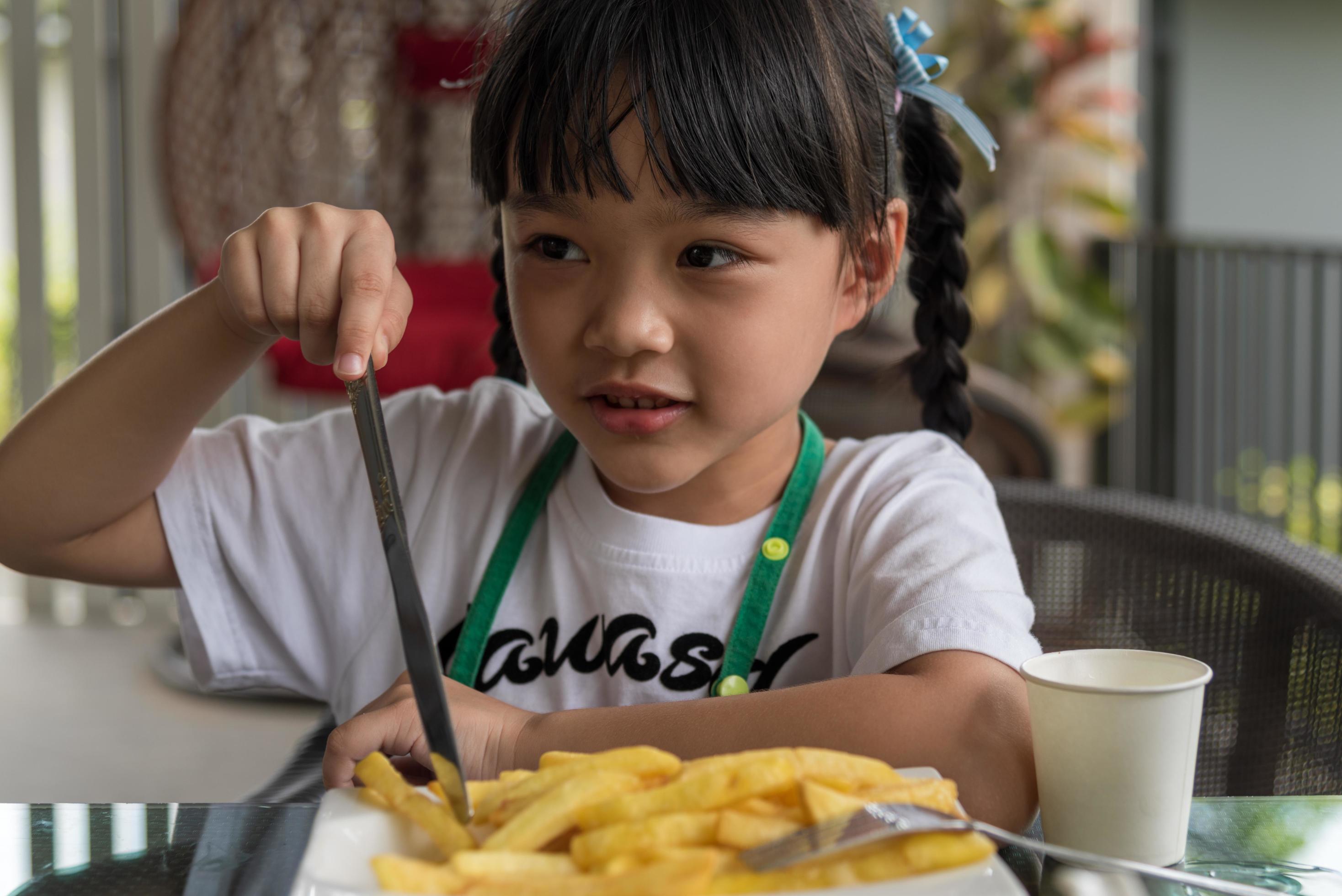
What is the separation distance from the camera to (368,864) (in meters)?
0.51

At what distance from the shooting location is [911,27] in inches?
45.9

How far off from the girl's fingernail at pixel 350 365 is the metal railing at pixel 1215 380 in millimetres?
3520

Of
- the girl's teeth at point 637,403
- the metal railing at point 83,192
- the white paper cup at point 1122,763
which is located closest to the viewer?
the white paper cup at point 1122,763

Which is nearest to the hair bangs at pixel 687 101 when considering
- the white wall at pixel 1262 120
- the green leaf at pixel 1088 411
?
the green leaf at pixel 1088 411

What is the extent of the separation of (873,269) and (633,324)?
300mm

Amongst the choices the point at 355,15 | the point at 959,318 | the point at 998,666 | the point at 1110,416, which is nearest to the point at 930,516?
the point at 998,666

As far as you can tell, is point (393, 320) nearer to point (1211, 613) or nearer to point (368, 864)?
point (368, 864)

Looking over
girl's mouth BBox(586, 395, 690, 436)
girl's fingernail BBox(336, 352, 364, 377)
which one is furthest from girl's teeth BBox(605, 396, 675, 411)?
girl's fingernail BBox(336, 352, 364, 377)

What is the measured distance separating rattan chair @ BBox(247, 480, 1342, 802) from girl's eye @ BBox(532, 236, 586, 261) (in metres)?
0.45

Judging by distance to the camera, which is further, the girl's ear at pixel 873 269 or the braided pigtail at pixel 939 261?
the braided pigtail at pixel 939 261

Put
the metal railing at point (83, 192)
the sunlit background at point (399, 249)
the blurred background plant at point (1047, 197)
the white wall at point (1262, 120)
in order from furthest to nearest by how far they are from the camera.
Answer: the white wall at point (1262, 120) < the blurred background plant at point (1047, 197) < the metal railing at point (83, 192) < the sunlit background at point (399, 249)

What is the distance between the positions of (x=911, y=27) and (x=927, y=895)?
2.96 ft

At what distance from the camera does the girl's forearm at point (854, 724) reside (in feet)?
2.34

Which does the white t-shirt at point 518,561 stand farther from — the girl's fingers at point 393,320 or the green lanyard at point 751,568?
the girl's fingers at point 393,320
